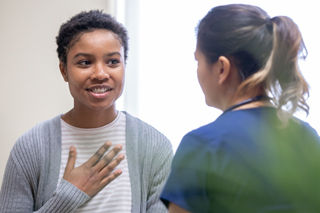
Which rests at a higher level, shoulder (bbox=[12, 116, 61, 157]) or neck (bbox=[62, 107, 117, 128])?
neck (bbox=[62, 107, 117, 128])

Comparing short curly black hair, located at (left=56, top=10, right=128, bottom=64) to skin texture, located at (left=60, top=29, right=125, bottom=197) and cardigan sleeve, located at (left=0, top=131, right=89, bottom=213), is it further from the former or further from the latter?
cardigan sleeve, located at (left=0, top=131, right=89, bottom=213)

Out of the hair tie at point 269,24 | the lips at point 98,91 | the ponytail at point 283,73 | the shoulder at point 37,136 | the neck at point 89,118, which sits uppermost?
the hair tie at point 269,24

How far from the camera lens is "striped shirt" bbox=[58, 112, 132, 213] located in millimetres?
1003

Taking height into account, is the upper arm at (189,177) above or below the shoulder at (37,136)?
above

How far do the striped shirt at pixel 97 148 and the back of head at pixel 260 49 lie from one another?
0.45m

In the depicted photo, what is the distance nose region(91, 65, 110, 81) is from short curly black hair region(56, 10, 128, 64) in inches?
3.8

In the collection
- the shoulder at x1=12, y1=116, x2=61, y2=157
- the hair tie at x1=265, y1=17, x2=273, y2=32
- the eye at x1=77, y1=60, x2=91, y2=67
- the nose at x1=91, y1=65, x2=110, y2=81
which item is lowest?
the shoulder at x1=12, y1=116, x2=61, y2=157

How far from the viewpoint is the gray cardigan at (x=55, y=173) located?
0.98 metres

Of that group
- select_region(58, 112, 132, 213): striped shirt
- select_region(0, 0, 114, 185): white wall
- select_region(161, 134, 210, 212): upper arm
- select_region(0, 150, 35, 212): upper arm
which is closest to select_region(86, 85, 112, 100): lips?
select_region(58, 112, 132, 213): striped shirt

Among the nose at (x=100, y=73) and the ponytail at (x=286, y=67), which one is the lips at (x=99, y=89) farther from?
the ponytail at (x=286, y=67)

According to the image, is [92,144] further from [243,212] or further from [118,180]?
[243,212]

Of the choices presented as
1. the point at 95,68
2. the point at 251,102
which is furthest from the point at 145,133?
the point at 251,102

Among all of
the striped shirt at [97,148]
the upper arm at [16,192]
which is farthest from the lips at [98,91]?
the upper arm at [16,192]

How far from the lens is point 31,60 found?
1.61 metres
